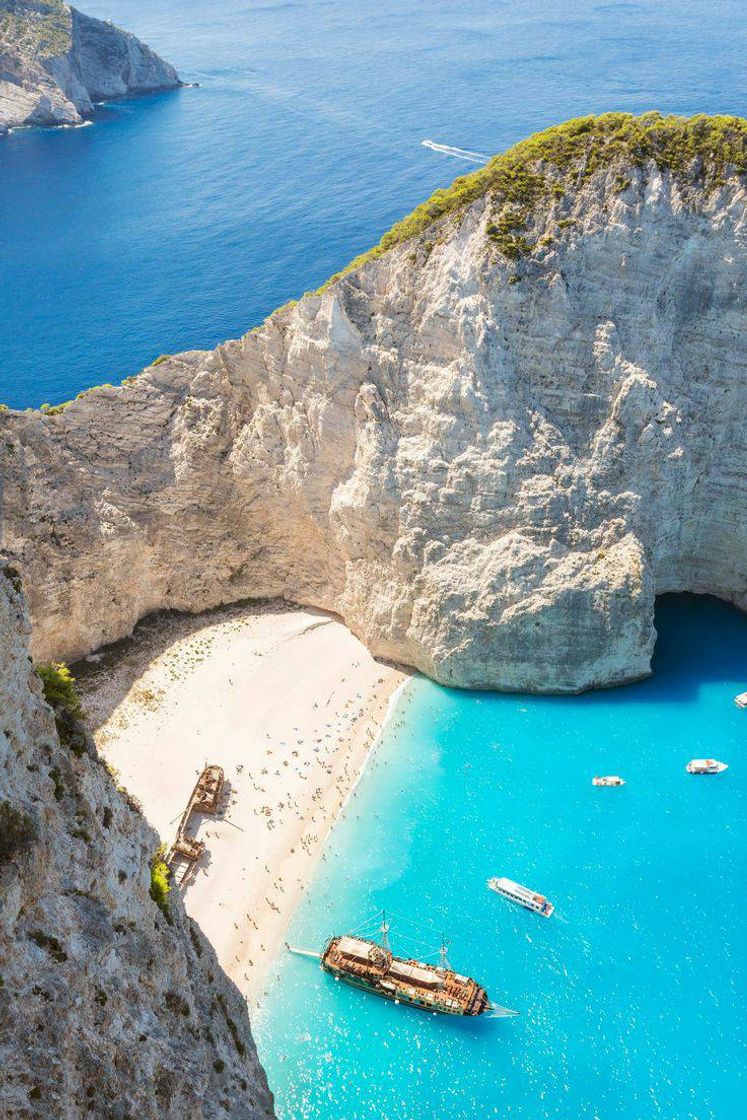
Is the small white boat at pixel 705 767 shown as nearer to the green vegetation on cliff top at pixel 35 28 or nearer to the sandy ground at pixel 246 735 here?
the sandy ground at pixel 246 735

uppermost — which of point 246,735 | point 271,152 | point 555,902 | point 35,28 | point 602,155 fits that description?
point 35,28

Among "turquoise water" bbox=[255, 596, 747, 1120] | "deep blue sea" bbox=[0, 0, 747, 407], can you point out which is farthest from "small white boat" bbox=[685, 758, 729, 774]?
"deep blue sea" bbox=[0, 0, 747, 407]

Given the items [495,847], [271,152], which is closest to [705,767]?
[495,847]

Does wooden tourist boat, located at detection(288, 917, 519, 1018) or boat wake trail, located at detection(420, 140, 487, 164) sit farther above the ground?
boat wake trail, located at detection(420, 140, 487, 164)

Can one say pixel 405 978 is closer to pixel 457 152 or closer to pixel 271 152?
pixel 457 152

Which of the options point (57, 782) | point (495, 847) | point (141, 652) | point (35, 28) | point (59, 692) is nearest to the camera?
point (57, 782)

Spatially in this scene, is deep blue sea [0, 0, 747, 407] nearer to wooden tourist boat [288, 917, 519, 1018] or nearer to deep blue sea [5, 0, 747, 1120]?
deep blue sea [5, 0, 747, 1120]

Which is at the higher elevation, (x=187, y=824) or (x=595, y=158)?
(x=595, y=158)
